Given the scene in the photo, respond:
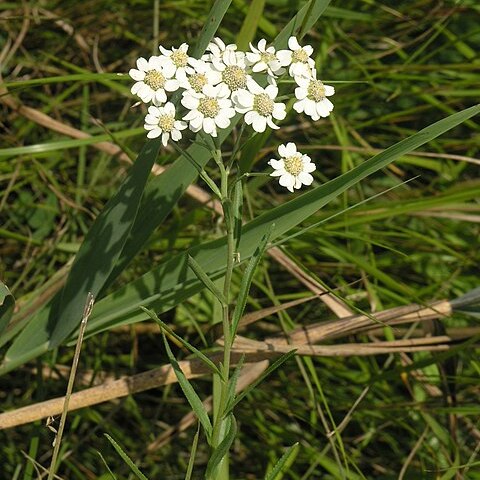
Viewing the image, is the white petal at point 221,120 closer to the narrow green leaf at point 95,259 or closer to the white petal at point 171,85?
the white petal at point 171,85

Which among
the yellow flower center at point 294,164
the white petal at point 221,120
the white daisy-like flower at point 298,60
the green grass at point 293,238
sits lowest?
the green grass at point 293,238

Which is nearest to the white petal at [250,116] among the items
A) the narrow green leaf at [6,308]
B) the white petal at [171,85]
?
the white petal at [171,85]

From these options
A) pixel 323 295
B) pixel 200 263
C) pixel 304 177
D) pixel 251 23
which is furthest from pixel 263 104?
pixel 323 295

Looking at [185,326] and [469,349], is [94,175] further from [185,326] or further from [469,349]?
[469,349]

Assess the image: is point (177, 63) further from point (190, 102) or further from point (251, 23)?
point (251, 23)

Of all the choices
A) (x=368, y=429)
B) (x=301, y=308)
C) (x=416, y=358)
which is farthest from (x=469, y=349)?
(x=301, y=308)

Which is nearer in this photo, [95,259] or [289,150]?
[289,150]
